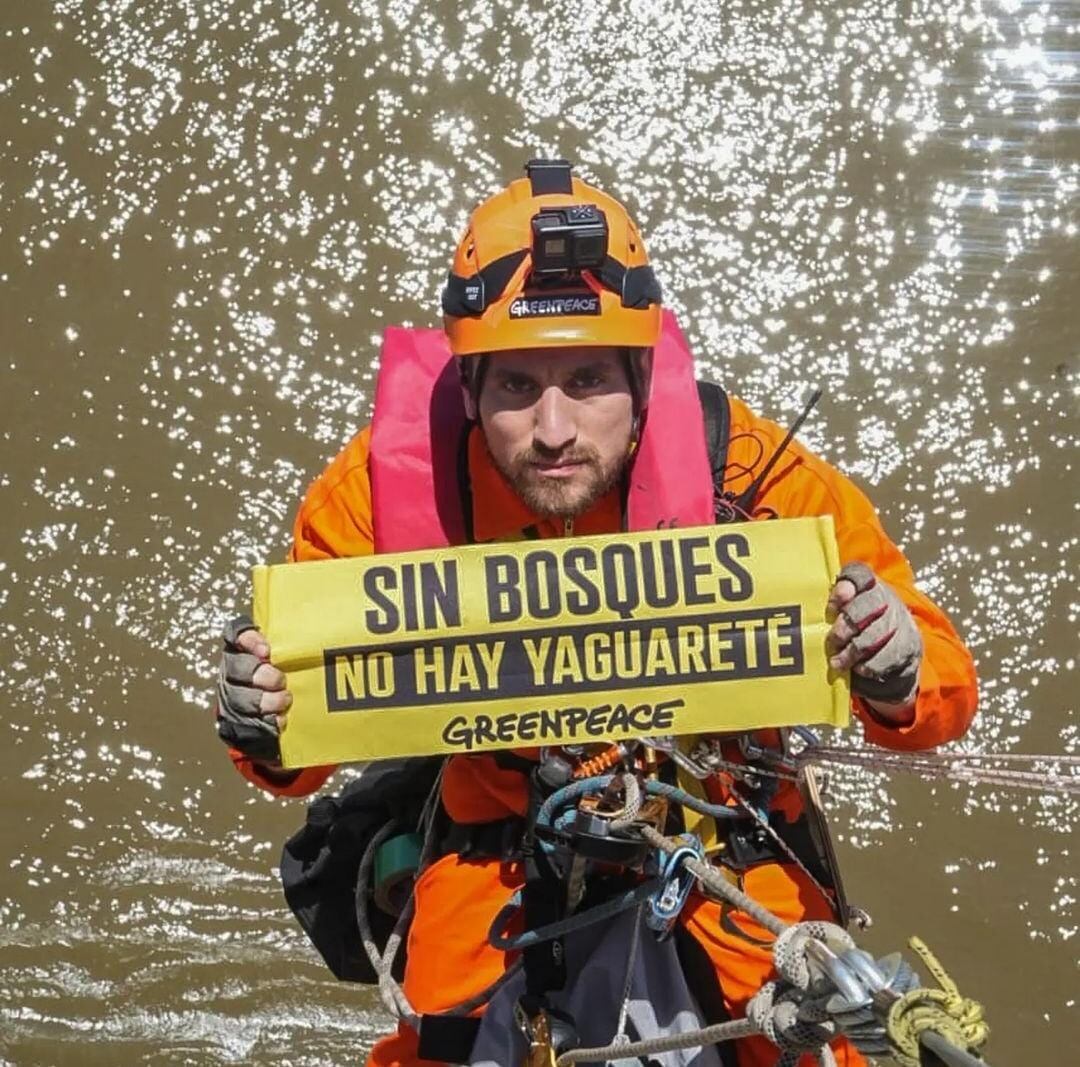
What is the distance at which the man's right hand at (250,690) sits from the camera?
2.54 meters

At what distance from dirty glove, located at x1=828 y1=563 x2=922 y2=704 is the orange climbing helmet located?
0.62 m

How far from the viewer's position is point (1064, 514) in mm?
4469

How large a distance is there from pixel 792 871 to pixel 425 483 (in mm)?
996

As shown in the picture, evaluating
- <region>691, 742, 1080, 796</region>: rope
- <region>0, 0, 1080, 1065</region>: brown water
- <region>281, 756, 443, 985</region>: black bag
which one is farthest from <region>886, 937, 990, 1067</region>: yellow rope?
<region>0, 0, 1080, 1065</region>: brown water

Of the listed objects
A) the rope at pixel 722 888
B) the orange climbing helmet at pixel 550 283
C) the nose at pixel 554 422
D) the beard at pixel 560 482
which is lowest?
the rope at pixel 722 888

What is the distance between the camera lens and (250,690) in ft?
8.34

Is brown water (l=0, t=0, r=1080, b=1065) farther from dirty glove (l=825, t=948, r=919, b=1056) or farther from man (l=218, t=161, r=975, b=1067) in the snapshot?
dirty glove (l=825, t=948, r=919, b=1056)

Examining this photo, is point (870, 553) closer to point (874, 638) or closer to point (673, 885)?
point (874, 638)

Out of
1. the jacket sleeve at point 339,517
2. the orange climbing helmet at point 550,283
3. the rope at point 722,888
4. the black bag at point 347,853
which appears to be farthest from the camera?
the black bag at point 347,853

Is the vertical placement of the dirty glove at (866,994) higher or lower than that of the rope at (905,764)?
lower

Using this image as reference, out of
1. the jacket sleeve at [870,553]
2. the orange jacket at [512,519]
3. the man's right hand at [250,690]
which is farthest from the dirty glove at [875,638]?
the man's right hand at [250,690]

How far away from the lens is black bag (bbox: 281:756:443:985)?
10.7ft

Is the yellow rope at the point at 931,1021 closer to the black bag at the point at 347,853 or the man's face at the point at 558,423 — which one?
the man's face at the point at 558,423

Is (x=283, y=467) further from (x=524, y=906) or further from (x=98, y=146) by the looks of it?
(x=524, y=906)
